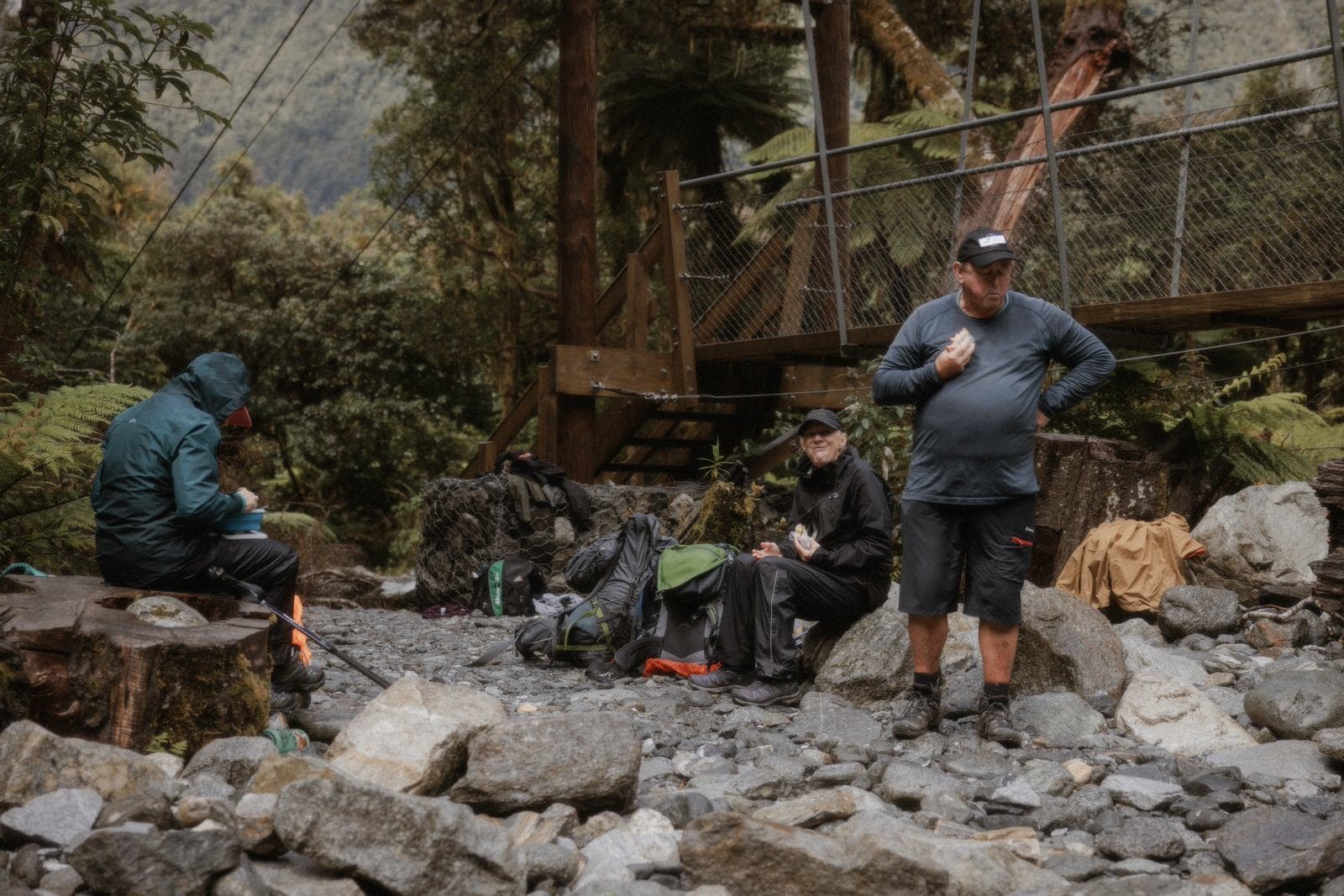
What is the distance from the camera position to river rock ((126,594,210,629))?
5.05 m

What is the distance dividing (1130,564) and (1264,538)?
91cm

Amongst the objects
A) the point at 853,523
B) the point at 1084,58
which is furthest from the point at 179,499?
the point at 1084,58

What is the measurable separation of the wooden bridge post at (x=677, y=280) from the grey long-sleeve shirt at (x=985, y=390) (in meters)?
6.01

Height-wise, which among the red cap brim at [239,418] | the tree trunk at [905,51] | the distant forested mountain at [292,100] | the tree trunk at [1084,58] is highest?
the distant forested mountain at [292,100]

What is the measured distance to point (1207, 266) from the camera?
777cm

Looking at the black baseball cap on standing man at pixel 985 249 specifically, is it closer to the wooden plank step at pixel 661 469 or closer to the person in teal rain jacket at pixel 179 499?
the person in teal rain jacket at pixel 179 499

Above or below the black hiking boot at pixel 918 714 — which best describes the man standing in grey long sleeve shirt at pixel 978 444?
above

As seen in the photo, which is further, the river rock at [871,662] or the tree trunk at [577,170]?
the tree trunk at [577,170]

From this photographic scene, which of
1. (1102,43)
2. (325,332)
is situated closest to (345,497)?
(325,332)

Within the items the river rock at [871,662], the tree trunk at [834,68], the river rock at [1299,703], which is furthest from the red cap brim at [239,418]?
the tree trunk at [834,68]

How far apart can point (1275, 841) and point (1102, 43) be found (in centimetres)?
993

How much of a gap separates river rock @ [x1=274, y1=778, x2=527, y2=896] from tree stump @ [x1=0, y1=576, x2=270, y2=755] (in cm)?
125

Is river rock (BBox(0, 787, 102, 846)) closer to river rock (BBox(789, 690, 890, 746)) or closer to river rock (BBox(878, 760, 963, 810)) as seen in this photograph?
river rock (BBox(878, 760, 963, 810))

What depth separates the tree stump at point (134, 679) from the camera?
4.34 meters
